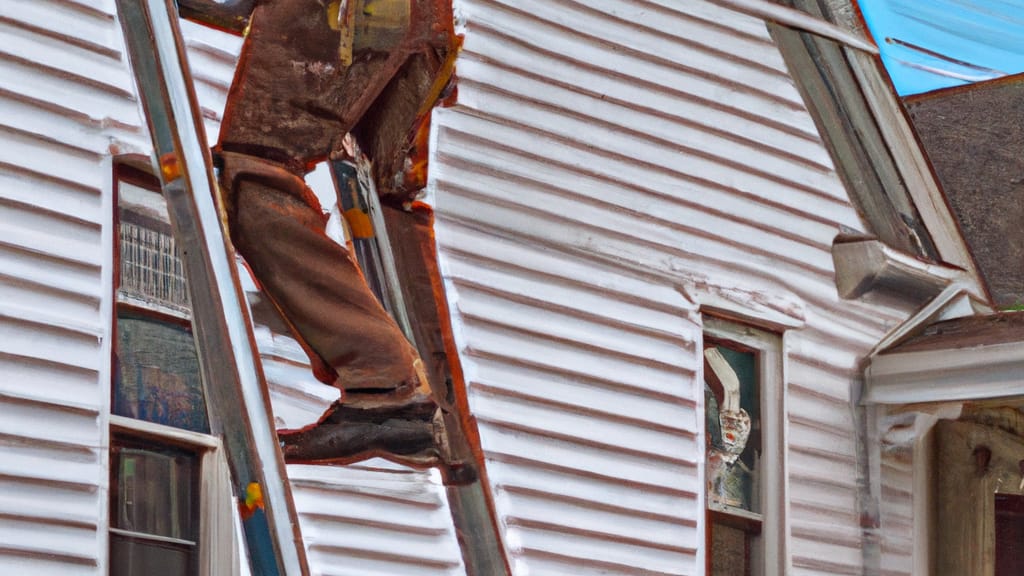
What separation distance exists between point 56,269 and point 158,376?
48 centimetres

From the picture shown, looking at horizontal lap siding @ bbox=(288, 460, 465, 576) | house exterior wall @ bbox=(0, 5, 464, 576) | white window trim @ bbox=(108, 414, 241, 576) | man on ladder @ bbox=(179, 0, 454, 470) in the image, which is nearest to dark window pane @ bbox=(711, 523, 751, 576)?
horizontal lap siding @ bbox=(288, 460, 465, 576)

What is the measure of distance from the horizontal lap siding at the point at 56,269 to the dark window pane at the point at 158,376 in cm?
13

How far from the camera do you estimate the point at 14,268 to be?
5.78 meters

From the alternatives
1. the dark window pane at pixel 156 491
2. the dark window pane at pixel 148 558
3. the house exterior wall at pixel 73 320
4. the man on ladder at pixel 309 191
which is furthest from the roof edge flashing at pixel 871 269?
the man on ladder at pixel 309 191

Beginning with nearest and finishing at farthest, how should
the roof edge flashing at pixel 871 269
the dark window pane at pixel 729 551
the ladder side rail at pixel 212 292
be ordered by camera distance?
the ladder side rail at pixel 212 292, the dark window pane at pixel 729 551, the roof edge flashing at pixel 871 269

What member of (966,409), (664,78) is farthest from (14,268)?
(966,409)

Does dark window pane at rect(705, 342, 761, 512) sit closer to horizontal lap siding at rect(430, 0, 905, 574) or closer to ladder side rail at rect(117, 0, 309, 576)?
horizontal lap siding at rect(430, 0, 905, 574)

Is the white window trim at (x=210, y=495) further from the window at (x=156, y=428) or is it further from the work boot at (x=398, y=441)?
the work boot at (x=398, y=441)

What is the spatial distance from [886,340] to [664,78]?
165cm

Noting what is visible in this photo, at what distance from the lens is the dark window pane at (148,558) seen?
5.83 m

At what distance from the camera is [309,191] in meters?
4.35

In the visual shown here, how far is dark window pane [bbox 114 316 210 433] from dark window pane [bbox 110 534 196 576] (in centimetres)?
39

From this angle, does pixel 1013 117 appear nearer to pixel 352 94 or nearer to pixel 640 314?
pixel 640 314

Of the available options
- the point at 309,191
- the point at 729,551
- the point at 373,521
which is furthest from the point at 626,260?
the point at 309,191
